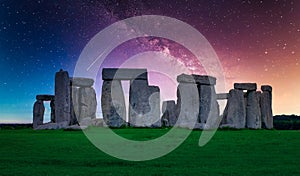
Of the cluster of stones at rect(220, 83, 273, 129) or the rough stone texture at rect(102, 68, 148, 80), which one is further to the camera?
the cluster of stones at rect(220, 83, 273, 129)

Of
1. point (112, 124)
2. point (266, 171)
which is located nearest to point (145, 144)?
point (266, 171)

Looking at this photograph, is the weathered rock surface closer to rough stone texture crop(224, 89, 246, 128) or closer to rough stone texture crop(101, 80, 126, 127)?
rough stone texture crop(101, 80, 126, 127)

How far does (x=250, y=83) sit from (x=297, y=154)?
16.0 m

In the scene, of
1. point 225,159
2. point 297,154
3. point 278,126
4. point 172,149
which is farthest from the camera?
point 278,126

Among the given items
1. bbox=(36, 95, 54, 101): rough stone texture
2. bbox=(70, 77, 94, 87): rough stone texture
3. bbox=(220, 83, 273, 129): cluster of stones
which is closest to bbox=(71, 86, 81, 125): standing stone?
bbox=(70, 77, 94, 87): rough stone texture

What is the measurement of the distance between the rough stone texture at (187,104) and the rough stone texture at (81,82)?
543 centimetres

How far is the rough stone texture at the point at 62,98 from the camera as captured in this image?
23266 mm

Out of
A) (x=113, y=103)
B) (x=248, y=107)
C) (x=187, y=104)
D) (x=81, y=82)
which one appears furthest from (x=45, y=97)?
(x=248, y=107)

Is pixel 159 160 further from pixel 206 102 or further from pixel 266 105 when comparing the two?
pixel 266 105

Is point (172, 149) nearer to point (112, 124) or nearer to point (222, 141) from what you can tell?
point (222, 141)

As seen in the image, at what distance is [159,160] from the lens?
10109 mm

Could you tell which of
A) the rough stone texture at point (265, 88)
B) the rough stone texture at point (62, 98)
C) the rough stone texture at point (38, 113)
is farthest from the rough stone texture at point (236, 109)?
the rough stone texture at point (38, 113)

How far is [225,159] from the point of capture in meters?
10.2

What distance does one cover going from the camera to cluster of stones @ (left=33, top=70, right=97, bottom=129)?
76.3 feet
